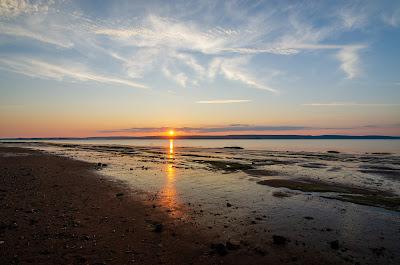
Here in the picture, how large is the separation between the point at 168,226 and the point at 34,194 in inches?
451

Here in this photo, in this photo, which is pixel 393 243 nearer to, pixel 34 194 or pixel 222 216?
pixel 222 216

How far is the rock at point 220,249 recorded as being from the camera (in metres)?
11.9

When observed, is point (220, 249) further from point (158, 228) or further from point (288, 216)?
point (288, 216)

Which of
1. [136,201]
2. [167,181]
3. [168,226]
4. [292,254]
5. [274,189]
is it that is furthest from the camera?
[167,181]

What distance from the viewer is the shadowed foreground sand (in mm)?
10992

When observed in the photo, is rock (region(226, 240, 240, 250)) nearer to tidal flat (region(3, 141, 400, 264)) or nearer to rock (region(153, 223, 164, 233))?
tidal flat (region(3, 141, 400, 264))

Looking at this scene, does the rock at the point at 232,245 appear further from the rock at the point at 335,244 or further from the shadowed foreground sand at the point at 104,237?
the rock at the point at 335,244

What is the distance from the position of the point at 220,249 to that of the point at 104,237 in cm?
507

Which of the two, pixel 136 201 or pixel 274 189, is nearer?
pixel 136 201

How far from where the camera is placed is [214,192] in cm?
2517

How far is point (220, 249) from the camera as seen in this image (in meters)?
12.1

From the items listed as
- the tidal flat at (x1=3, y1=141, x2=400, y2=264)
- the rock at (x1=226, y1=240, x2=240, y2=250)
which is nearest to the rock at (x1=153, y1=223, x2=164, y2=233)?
the tidal flat at (x1=3, y1=141, x2=400, y2=264)

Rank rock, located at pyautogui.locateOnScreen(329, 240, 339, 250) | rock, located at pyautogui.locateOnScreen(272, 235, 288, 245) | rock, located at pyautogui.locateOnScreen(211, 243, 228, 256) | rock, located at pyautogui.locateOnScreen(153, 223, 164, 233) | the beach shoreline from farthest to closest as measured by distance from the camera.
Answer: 1. rock, located at pyautogui.locateOnScreen(153, 223, 164, 233)
2. rock, located at pyautogui.locateOnScreen(272, 235, 288, 245)
3. rock, located at pyautogui.locateOnScreen(329, 240, 339, 250)
4. rock, located at pyautogui.locateOnScreen(211, 243, 228, 256)
5. the beach shoreline

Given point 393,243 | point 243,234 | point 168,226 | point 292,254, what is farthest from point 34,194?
point 393,243
